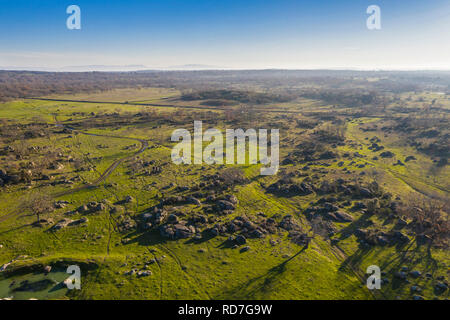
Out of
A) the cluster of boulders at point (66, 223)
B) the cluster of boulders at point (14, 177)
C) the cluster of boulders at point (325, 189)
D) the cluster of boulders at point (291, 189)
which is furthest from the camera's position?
the cluster of boulders at point (14, 177)

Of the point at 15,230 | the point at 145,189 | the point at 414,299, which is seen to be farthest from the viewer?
the point at 145,189

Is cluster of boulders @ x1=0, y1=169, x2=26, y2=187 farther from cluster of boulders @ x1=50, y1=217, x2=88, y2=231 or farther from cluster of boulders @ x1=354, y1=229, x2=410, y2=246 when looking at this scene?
cluster of boulders @ x1=354, y1=229, x2=410, y2=246

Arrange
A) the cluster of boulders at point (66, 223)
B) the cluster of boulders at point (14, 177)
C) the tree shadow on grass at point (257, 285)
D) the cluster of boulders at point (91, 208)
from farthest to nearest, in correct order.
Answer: the cluster of boulders at point (14, 177) < the cluster of boulders at point (91, 208) < the cluster of boulders at point (66, 223) < the tree shadow on grass at point (257, 285)

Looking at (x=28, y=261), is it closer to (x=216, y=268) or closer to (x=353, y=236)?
(x=216, y=268)

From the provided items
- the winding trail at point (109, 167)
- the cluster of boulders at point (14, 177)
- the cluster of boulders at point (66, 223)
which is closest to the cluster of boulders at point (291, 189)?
the cluster of boulders at point (66, 223)

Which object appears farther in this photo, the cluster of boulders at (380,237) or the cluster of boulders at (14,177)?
the cluster of boulders at (14,177)

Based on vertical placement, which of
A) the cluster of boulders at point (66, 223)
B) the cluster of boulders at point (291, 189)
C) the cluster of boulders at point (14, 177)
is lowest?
the cluster of boulders at point (66, 223)

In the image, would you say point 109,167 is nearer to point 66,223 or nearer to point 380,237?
point 66,223

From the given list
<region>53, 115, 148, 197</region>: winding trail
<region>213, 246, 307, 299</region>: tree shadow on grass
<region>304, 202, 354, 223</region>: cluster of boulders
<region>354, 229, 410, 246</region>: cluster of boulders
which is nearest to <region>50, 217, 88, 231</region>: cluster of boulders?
<region>53, 115, 148, 197</region>: winding trail

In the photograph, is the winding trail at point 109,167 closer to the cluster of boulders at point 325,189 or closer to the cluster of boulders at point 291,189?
the cluster of boulders at point 325,189

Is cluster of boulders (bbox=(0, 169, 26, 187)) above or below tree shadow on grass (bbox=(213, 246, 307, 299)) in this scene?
above
